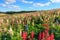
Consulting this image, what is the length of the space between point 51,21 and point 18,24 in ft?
10.1

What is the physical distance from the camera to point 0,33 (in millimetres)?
11047

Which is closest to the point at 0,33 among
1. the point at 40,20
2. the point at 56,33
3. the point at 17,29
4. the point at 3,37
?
the point at 3,37

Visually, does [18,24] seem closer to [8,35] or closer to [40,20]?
[40,20]

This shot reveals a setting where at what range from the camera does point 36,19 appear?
17406 mm

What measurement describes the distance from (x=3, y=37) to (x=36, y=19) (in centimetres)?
710

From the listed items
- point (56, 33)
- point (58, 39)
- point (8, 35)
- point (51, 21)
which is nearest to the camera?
point (8, 35)

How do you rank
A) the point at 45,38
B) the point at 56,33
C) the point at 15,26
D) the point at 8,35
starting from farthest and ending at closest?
the point at 15,26 < the point at 56,33 < the point at 8,35 < the point at 45,38

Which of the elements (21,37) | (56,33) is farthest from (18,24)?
(21,37)

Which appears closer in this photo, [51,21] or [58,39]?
[58,39]

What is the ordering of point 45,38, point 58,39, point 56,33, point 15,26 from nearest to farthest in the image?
point 45,38 → point 58,39 → point 56,33 → point 15,26

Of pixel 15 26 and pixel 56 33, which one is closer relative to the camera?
pixel 56 33

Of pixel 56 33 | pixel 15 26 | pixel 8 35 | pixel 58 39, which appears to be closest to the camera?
pixel 8 35

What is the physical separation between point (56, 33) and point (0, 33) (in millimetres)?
3211

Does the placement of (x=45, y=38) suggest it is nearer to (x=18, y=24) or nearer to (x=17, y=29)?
(x=17, y=29)
